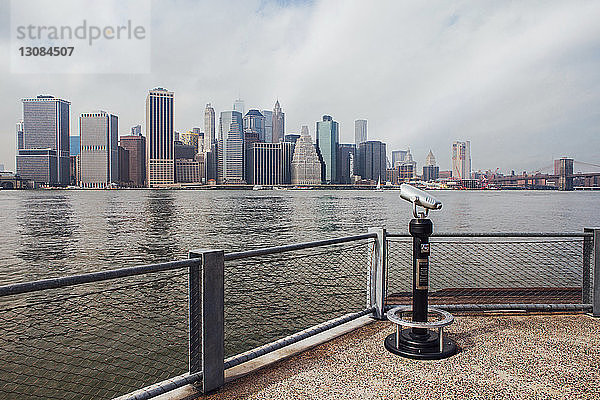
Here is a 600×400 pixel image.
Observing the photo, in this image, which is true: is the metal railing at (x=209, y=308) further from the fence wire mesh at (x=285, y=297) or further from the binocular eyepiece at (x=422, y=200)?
the binocular eyepiece at (x=422, y=200)

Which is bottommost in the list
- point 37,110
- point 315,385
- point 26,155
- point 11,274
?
point 11,274

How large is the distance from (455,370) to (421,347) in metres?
0.39

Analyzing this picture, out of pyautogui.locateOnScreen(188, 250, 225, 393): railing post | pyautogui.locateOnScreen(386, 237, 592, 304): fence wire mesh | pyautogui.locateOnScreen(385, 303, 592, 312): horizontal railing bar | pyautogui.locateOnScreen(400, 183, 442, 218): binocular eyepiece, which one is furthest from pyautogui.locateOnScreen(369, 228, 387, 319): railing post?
pyautogui.locateOnScreen(188, 250, 225, 393): railing post

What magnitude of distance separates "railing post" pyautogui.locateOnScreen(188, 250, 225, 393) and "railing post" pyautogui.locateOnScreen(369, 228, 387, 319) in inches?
88.4

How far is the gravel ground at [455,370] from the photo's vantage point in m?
3.58

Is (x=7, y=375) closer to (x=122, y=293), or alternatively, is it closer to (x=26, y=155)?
(x=122, y=293)

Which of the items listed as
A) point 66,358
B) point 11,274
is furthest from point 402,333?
point 11,274

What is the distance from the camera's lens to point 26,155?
17425 centimetres

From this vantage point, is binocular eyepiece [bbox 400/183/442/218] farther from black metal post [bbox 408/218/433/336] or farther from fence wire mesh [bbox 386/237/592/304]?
fence wire mesh [bbox 386/237/592/304]

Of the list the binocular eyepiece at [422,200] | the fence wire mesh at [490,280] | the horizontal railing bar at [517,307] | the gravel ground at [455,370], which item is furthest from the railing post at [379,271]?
the fence wire mesh at [490,280]

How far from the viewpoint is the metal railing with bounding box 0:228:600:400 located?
12.1ft

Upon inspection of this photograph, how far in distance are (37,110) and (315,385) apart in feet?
721

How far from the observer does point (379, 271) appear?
17.7 feet

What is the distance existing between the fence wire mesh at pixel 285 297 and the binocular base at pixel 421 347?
9.16 feet
